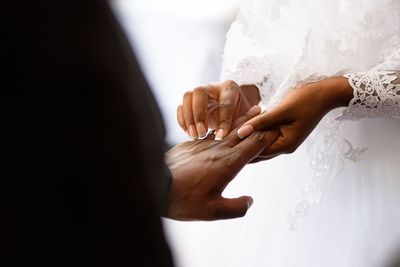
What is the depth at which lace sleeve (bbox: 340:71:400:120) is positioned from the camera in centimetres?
76

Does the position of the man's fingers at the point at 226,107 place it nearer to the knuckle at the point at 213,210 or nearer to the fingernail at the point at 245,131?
the fingernail at the point at 245,131

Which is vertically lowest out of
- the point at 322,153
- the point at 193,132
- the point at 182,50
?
the point at 322,153

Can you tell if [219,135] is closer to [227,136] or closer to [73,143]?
[227,136]

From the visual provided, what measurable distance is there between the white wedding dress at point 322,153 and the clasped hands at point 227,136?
0.05m

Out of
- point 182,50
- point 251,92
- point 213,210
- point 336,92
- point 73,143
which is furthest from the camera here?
point 182,50

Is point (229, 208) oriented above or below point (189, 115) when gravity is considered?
below

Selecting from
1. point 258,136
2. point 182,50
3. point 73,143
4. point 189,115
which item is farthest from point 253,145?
point 182,50

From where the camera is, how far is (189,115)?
83 cm

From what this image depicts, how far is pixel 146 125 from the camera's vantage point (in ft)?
1.29

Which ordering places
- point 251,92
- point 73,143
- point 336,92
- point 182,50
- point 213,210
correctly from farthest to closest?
point 182,50, point 251,92, point 336,92, point 213,210, point 73,143

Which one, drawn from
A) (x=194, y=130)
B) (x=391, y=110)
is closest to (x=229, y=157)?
(x=194, y=130)

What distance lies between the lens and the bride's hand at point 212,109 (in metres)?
0.81

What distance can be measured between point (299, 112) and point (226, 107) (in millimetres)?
113

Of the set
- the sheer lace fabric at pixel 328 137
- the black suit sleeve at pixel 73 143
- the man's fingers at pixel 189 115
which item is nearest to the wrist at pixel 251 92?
the sheer lace fabric at pixel 328 137
